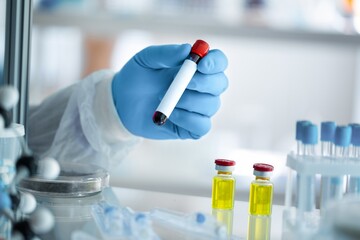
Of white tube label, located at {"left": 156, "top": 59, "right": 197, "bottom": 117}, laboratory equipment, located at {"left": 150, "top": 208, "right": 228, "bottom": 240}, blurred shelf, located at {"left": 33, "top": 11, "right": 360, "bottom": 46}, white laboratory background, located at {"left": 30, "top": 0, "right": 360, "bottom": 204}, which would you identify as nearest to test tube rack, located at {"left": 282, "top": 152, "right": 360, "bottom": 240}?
laboratory equipment, located at {"left": 150, "top": 208, "right": 228, "bottom": 240}

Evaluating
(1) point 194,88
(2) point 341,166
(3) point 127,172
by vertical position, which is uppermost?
(1) point 194,88

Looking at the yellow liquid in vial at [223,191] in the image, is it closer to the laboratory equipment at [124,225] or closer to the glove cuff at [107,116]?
the laboratory equipment at [124,225]

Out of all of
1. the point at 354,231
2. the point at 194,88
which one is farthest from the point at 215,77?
the point at 354,231

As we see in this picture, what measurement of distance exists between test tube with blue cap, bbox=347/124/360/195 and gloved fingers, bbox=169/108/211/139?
0.36 m

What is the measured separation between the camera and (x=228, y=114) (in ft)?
10.4

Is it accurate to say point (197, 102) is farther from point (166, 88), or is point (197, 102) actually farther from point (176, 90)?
point (176, 90)

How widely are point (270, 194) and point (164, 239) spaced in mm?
243

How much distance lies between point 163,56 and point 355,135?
410 millimetres

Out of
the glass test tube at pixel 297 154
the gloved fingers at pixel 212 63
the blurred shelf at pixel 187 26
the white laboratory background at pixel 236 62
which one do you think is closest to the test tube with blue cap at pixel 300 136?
the glass test tube at pixel 297 154

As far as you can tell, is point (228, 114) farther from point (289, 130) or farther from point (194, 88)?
point (194, 88)

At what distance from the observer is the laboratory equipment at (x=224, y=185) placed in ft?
3.50

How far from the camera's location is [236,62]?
10.2 ft

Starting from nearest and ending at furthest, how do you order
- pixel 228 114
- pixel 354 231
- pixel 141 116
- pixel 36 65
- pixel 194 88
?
pixel 354 231 < pixel 194 88 < pixel 141 116 < pixel 36 65 < pixel 228 114

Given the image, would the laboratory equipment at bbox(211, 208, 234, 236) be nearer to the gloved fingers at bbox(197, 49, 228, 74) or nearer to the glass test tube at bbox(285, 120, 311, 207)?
the glass test tube at bbox(285, 120, 311, 207)
